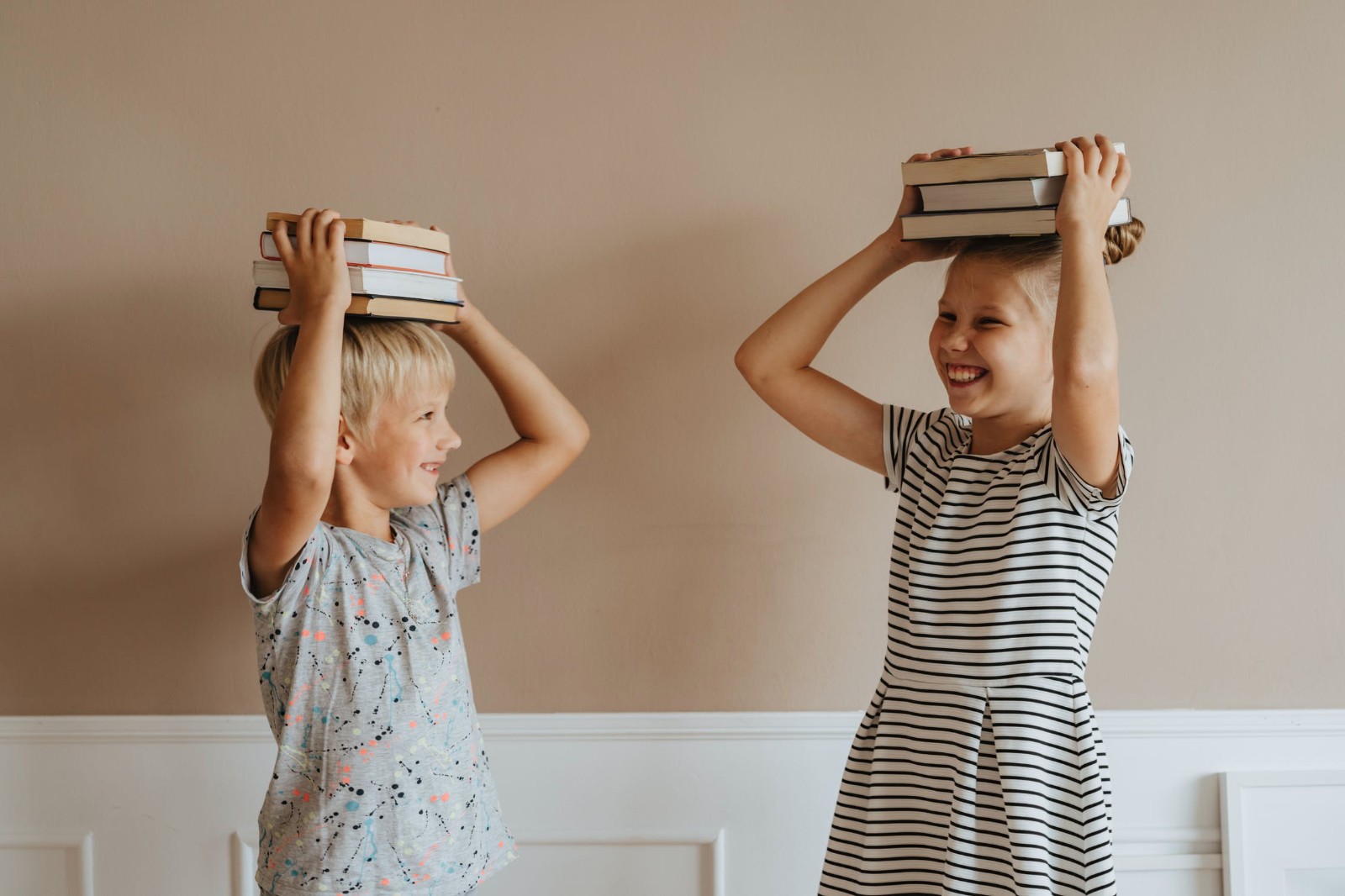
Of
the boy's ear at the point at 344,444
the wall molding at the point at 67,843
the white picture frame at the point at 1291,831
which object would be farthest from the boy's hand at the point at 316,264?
the white picture frame at the point at 1291,831

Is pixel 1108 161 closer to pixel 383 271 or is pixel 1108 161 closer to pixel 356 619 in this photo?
pixel 383 271

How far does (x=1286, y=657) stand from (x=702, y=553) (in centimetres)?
99

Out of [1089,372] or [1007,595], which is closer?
[1089,372]

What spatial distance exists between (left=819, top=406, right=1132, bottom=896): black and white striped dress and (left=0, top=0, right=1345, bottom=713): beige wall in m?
0.38

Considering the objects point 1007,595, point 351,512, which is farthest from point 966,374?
point 351,512

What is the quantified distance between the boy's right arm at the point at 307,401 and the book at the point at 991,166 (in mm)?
730

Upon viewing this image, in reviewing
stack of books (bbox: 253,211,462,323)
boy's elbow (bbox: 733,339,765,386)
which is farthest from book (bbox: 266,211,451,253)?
boy's elbow (bbox: 733,339,765,386)

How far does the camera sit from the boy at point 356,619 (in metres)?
1.25

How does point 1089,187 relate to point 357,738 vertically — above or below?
above

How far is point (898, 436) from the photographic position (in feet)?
4.98

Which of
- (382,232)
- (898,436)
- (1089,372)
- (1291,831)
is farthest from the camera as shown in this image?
(1291,831)

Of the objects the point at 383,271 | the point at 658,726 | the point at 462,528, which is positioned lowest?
the point at 658,726

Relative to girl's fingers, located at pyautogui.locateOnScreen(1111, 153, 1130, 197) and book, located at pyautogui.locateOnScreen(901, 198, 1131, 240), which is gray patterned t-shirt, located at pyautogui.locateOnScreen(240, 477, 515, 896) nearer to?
book, located at pyautogui.locateOnScreen(901, 198, 1131, 240)

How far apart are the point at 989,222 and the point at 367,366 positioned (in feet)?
2.65
